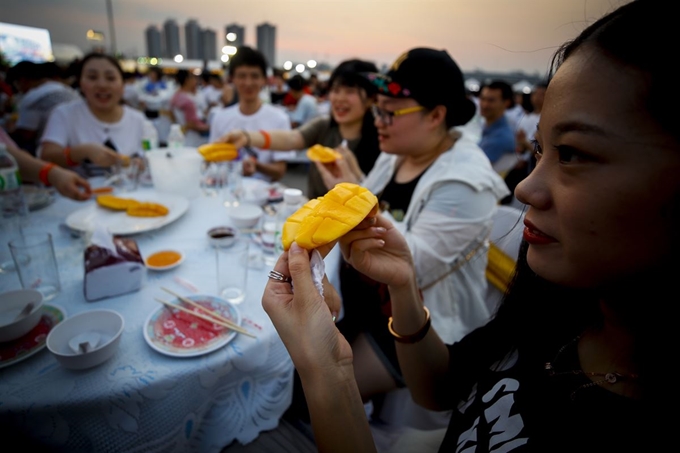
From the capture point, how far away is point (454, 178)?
2.30m

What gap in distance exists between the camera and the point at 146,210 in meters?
2.57

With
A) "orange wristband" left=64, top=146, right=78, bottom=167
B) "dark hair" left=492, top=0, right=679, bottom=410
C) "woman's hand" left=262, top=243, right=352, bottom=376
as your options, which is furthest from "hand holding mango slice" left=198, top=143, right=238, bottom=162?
"dark hair" left=492, top=0, right=679, bottom=410

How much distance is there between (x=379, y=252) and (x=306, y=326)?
62cm

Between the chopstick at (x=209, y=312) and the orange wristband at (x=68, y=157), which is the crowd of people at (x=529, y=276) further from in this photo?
the orange wristband at (x=68, y=157)

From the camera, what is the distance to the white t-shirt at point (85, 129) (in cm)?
396

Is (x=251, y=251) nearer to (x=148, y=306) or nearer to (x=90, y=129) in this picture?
(x=148, y=306)

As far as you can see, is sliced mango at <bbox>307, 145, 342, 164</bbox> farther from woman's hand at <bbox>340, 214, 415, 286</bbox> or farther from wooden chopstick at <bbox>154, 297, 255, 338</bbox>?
wooden chopstick at <bbox>154, 297, 255, 338</bbox>

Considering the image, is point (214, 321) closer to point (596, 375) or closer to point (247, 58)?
point (596, 375)

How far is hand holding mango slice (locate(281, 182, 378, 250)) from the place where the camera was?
1.18 m

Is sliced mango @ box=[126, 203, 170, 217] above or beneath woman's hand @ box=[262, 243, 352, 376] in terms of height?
beneath

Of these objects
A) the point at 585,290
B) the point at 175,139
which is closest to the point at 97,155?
the point at 175,139

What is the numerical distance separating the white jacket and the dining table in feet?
3.79

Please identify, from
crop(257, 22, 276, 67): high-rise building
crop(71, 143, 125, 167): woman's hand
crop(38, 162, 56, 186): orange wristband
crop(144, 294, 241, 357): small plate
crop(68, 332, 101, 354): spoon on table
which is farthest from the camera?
crop(257, 22, 276, 67): high-rise building

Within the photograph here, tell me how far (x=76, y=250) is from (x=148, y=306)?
2.97ft
